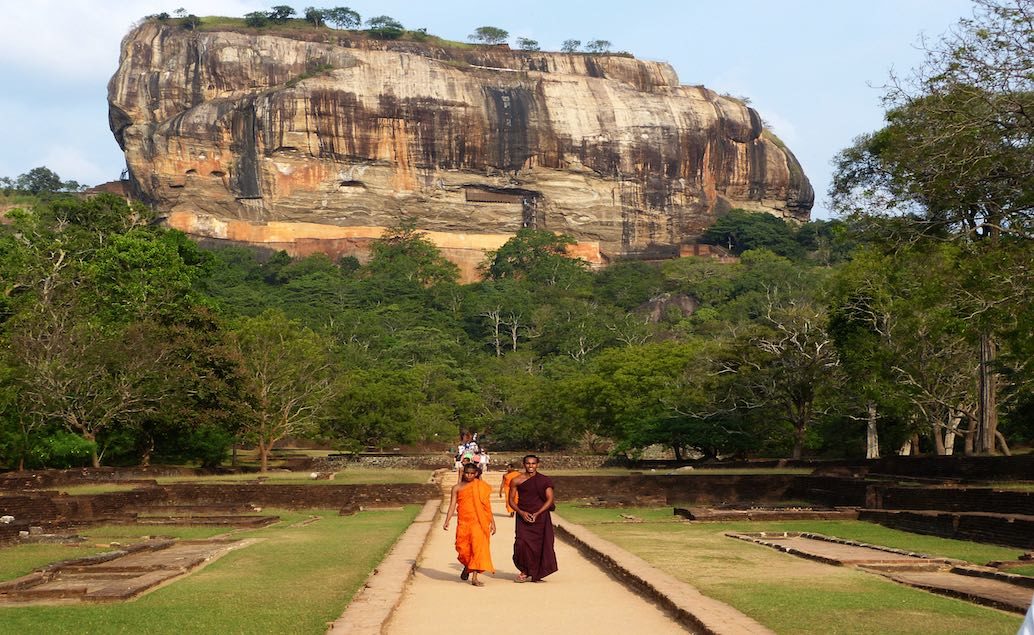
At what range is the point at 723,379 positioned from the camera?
32.5m

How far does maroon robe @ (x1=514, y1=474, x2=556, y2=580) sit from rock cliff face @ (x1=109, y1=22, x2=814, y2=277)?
3008 inches

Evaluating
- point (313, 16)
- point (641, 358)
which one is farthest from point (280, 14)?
point (641, 358)

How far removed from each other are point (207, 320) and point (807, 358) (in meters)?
15.5

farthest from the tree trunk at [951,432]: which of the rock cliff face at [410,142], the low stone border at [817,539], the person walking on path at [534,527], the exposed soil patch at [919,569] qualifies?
the rock cliff face at [410,142]

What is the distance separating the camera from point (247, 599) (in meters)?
9.20

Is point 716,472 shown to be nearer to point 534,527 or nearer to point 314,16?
point 534,527

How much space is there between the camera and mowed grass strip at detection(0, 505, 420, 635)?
7.95 metres

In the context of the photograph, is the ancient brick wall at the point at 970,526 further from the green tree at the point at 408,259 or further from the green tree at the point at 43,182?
the green tree at the point at 43,182

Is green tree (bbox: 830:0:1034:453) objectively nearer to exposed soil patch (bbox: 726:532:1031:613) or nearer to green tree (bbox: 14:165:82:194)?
exposed soil patch (bbox: 726:532:1031:613)

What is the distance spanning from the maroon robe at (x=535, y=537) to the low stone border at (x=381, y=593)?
3.38 ft

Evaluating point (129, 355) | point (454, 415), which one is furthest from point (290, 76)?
point (129, 355)

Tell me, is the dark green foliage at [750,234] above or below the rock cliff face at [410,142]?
below

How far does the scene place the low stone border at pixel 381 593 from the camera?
7.62m

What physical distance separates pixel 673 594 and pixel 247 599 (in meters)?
3.25
